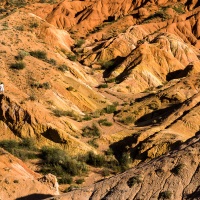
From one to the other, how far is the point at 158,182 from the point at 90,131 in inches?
747

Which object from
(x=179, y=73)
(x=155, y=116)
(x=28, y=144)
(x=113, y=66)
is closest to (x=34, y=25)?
(x=113, y=66)

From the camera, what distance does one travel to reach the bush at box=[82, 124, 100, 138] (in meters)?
33.3

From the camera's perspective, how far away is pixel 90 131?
33875 mm

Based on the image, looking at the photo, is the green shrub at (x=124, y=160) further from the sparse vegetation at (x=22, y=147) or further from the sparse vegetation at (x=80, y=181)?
the sparse vegetation at (x=22, y=147)

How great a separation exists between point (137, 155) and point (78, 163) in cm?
383

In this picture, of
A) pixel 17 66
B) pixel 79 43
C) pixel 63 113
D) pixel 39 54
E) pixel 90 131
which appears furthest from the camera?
pixel 79 43

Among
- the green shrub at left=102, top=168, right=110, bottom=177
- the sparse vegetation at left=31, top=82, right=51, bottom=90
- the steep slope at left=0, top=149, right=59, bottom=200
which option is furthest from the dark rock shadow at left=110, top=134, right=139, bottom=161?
the steep slope at left=0, top=149, right=59, bottom=200

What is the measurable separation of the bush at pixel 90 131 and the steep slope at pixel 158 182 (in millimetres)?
17276

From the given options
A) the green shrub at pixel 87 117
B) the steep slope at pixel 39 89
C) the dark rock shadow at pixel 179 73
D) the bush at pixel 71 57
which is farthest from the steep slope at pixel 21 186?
the bush at pixel 71 57

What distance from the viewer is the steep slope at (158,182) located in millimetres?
14562

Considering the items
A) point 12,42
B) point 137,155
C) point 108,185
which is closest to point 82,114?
point 137,155

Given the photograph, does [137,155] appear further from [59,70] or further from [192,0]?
[192,0]

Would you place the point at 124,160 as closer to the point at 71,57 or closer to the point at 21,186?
the point at 21,186

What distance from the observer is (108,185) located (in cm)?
1567
